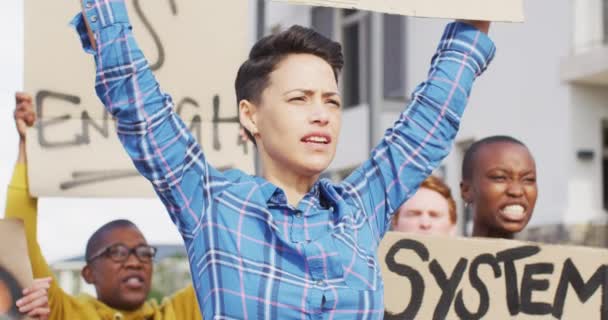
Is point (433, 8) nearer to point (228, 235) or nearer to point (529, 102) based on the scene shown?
point (228, 235)

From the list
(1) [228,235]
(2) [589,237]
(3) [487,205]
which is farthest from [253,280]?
(2) [589,237]

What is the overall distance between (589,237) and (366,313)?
11.1m

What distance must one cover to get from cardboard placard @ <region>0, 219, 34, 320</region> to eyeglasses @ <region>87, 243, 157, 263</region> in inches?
20.9

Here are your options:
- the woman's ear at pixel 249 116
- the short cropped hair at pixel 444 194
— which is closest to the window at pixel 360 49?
the short cropped hair at pixel 444 194

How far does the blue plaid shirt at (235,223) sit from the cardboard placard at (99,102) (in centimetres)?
132

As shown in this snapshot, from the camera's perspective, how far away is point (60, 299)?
13.1ft

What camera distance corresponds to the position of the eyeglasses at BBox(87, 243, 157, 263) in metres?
4.32

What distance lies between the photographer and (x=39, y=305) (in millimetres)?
3738

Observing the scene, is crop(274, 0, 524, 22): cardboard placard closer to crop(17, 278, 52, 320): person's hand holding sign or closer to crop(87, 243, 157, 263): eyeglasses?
crop(17, 278, 52, 320): person's hand holding sign

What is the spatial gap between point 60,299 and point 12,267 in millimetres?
220

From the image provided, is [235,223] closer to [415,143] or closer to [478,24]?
[415,143]

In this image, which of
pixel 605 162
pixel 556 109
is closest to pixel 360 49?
pixel 556 109

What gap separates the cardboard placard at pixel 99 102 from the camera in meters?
4.05

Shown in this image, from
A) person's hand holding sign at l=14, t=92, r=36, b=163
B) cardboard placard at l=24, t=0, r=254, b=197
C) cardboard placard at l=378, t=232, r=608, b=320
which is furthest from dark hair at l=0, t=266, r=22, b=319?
cardboard placard at l=378, t=232, r=608, b=320
